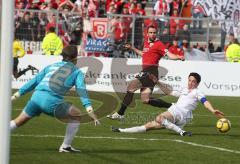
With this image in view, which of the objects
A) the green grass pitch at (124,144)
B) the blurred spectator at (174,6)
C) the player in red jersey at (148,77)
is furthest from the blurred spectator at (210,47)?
the player in red jersey at (148,77)

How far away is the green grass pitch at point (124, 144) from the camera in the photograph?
1346 centimetres

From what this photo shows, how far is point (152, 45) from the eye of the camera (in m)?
20.8

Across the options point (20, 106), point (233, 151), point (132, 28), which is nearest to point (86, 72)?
point (132, 28)

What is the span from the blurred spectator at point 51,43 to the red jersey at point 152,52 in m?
9.32

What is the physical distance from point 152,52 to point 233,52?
10757 mm

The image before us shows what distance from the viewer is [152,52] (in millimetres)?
20812

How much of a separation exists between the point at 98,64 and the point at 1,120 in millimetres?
20308

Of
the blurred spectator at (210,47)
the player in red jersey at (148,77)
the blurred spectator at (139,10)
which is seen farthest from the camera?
the blurred spectator at (139,10)

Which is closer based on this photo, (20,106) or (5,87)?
(5,87)

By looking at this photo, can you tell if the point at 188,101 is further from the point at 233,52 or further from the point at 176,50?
the point at 233,52

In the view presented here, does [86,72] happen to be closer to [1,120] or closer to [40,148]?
[40,148]

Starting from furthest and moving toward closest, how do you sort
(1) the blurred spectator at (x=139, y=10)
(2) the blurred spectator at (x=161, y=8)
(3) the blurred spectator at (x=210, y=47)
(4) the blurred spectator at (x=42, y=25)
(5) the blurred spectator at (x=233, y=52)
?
(2) the blurred spectator at (x=161, y=8), (1) the blurred spectator at (x=139, y=10), (3) the blurred spectator at (x=210, y=47), (5) the blurred spectator at (x=233, y=52), (4) the blurred spectator at (x=42, y=25)

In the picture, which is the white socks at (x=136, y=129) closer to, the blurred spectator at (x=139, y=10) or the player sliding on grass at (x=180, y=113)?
the player sliding on grass at (x=180, y=113)

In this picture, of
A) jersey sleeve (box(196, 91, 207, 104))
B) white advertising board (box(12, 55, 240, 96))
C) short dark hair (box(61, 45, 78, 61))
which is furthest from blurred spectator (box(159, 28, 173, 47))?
short dark hair (box(61, 45, 78, 61))
